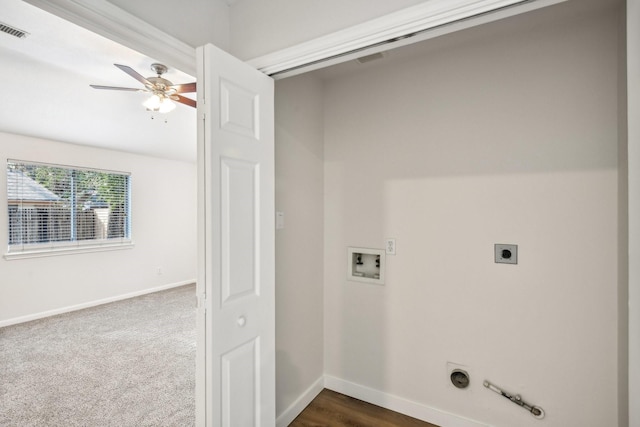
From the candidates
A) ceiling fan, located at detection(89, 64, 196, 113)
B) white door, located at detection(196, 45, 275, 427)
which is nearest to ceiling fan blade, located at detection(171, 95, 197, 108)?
ceiling fan, located at detection(89, 64, 196, 113)

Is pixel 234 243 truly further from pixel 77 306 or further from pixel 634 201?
pixel 77 306

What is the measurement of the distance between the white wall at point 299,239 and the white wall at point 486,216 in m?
0.12

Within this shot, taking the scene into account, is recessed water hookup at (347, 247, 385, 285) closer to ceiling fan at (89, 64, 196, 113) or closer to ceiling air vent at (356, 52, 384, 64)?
ceiling air vent at (356, 52, 384, 64)

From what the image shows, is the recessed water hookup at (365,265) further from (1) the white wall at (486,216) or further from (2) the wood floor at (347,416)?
(2) the wood floor at (347,416)

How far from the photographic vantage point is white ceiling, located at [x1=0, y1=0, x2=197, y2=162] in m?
2.05

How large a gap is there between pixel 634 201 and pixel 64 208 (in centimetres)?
611

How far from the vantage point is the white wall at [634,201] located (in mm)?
1026

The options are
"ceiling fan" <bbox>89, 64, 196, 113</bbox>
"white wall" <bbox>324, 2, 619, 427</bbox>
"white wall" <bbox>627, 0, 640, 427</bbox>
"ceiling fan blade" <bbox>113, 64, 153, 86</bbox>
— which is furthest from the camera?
"ceiling fan" <bbox>89, 64, 196, 113</bbox>

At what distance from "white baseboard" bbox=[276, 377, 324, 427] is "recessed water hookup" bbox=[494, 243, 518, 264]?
5.19 feet

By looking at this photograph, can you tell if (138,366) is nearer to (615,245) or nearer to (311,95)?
(311,95)

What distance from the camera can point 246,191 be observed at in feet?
5.02

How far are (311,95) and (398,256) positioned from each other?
4.38ft

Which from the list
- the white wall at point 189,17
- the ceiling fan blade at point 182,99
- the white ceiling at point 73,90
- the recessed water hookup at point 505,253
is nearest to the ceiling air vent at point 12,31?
the white ceiling at point 73,90

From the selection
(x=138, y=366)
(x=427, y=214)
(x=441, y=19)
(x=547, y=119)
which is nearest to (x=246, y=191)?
(x=441, y=19)
